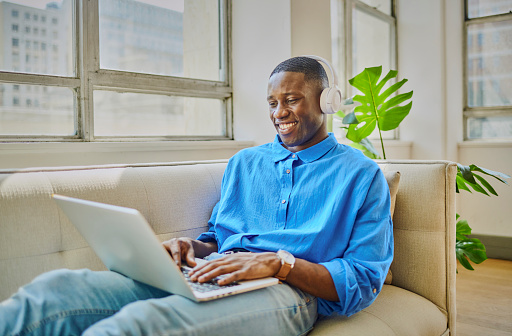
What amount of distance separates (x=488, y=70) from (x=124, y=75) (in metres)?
2.97

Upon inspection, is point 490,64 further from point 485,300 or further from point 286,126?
point 286,126

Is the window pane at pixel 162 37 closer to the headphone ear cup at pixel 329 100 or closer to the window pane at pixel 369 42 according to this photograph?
the headphone ear cup at pixel 329 100

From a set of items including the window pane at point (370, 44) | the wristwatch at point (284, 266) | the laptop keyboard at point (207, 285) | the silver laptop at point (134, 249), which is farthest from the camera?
the window pane at point (370, 44)

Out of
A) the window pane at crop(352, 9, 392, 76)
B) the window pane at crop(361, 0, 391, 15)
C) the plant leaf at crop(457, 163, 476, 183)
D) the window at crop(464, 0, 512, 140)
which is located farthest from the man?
the window at crop(464, 0, 512, 140)

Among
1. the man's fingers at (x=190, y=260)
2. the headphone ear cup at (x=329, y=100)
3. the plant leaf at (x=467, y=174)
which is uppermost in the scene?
the headphone ear cup at (x=329, y=100)

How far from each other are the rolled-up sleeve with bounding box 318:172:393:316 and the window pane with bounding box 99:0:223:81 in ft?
4.65

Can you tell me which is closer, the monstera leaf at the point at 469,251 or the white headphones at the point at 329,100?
the white headphones at the point at 329,100

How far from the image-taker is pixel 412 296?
147 centimetres

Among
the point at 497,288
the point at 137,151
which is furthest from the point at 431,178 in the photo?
the point at 497,288

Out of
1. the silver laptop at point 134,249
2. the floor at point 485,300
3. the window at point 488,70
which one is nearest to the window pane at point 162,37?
the silver laptop at point 134,249

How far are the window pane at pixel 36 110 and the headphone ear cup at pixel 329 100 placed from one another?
1.12 metres

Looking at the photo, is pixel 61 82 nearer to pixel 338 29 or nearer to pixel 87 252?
pixel 87 252

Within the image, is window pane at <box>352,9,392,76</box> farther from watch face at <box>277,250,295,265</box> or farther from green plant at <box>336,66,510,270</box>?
watch face at <box>277,250,295,265</box>

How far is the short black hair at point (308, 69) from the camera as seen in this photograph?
152cm
